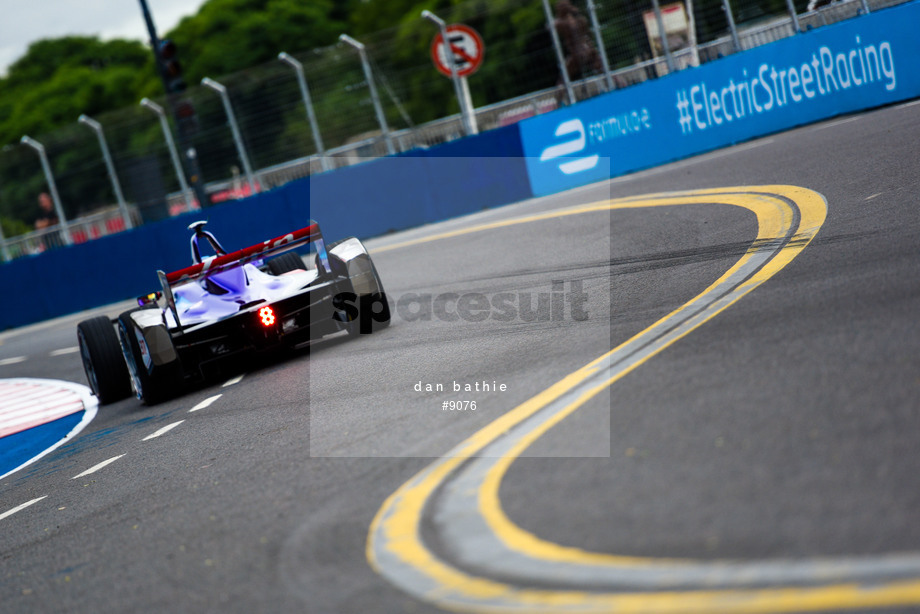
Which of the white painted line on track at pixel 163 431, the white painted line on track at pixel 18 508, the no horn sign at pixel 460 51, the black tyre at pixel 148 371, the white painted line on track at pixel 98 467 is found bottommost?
the white painted line on track at pixel 18 508

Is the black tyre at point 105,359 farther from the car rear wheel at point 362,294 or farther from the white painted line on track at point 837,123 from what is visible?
the white painted line on track at point 837,123

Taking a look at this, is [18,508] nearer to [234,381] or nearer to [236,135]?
[234,381]

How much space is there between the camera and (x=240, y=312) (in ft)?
28.1

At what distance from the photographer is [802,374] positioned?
182 inches

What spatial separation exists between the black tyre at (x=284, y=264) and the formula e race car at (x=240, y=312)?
0.88 m

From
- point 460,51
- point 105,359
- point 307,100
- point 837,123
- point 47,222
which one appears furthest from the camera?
point 47,222

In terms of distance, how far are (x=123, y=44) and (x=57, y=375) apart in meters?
74.3

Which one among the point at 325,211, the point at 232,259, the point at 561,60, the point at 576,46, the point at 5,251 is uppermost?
the point at 576,46

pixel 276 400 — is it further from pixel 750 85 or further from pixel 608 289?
pixel 750 85

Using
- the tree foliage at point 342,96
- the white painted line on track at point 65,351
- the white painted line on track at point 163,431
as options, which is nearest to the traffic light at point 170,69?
the tree foliage at point 342,96

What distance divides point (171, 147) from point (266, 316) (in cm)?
1204

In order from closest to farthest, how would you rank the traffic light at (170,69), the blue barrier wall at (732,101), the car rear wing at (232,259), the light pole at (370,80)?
the car rear wing at (232,259), the blue barrier wall at (732,101), the light pole at (370,80), the traffic light at (170,69)

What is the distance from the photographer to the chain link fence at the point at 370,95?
18.3 metres

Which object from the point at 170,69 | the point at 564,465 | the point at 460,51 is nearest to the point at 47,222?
the point at 170,69
